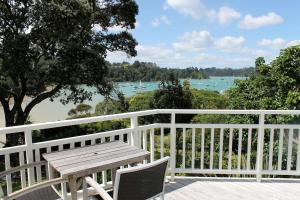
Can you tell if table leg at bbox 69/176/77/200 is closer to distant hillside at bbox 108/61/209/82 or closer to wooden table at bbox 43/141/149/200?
wooden table at bbox 43/141/149/200

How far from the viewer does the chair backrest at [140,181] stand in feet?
7.33

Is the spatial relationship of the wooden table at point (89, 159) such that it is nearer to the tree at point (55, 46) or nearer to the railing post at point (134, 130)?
the railing post at point (134, 130)

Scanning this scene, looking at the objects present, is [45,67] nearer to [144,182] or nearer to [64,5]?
[64,5]

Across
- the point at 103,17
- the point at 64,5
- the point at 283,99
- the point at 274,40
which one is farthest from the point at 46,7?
the point at 274,40

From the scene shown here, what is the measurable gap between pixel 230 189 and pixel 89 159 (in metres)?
2.16

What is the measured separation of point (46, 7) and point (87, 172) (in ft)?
29.0

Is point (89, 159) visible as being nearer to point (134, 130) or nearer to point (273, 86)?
point (134, 130)

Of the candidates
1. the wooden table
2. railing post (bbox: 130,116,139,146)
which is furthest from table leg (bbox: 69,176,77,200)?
railing post (bbox: 130,116,139,146)

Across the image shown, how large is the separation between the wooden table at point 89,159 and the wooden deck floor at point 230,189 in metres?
1.11

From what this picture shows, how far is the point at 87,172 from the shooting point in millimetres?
2590

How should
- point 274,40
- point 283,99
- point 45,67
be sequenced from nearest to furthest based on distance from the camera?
point 283,99
point 45,67
point 274,40

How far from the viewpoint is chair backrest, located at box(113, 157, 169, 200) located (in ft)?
7.33

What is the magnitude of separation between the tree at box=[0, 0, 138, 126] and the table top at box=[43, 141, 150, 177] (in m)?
7.88

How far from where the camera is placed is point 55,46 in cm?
1113
